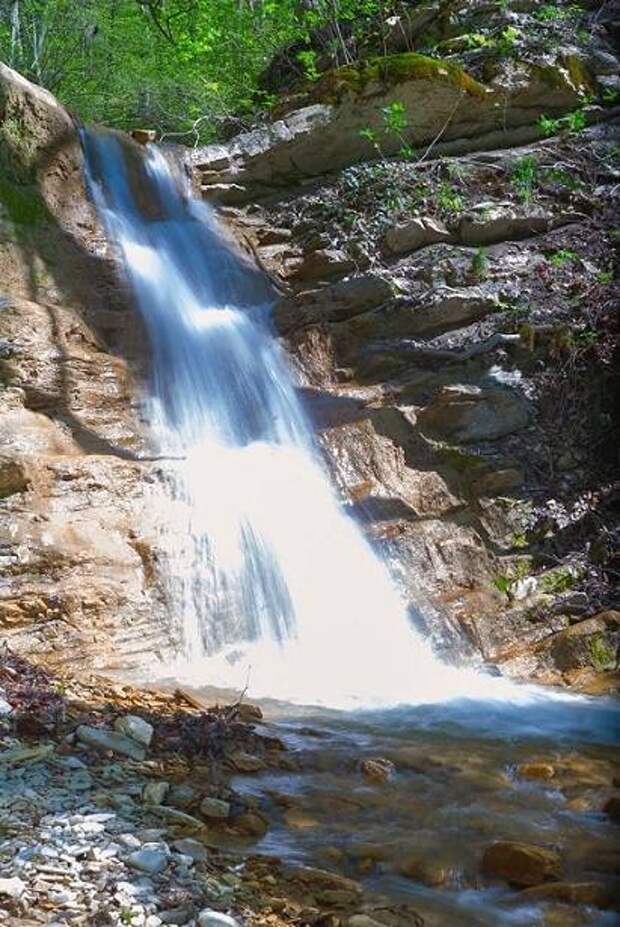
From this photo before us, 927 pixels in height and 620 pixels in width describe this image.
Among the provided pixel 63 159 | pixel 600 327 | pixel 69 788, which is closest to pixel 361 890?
pixel 69 788

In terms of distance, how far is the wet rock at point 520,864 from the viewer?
11.7 ft

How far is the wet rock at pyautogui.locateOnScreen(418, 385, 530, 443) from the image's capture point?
9156 millimetres

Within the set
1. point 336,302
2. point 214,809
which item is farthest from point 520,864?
point 336,302

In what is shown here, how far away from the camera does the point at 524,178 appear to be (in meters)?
11.5

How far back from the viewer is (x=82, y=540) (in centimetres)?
680

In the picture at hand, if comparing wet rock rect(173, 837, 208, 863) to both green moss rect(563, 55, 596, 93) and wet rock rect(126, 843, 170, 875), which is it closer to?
wet rock rect(126, 843, 170, 875)

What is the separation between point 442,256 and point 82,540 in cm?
602

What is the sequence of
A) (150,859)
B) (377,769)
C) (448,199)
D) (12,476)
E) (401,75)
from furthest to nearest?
(401,75) → (448,199) → (12,476) → (377,769) → (150,859)

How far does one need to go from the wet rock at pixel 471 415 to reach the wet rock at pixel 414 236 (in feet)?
8.18

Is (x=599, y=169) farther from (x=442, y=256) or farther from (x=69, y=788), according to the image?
(x=69, y=788)

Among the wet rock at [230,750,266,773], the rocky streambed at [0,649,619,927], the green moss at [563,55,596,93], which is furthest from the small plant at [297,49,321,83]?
the wet rock at [230,750,266,773]

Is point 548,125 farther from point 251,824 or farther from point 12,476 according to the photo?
point 251,824

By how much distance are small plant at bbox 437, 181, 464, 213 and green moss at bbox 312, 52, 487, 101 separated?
1.46 meters

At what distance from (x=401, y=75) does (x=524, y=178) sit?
218cm
